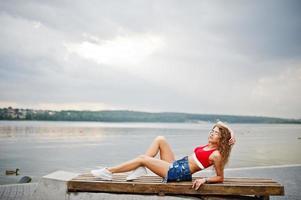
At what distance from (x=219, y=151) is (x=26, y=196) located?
11.1 feet

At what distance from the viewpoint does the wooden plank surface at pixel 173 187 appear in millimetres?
4480

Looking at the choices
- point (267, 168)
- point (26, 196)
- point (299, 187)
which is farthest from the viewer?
point (267, 168)

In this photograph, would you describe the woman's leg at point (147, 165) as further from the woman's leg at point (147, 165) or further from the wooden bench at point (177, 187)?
the wooden bench at point (177, 187)

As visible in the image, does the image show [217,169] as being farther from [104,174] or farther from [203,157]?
[104,174]

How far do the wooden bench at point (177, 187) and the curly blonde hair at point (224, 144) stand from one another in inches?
13.9

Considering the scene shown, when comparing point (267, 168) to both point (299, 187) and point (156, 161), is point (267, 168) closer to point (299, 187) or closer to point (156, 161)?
point (299, 187)

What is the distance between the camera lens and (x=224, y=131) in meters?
4.89

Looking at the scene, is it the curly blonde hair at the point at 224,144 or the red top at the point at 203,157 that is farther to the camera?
the red top at the point at 203,157

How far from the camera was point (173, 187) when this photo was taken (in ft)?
15.1

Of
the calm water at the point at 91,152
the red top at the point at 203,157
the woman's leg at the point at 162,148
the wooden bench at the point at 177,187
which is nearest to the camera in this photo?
the wooden bench at the point at 177,187

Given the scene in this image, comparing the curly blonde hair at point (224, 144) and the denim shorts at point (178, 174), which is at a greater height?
the curly blonde hair at point (224, 144)

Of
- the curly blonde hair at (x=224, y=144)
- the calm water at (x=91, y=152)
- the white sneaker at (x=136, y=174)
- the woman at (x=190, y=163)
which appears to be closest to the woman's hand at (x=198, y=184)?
the woman at (x=190, y=163)

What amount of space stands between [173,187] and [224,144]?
940 mm

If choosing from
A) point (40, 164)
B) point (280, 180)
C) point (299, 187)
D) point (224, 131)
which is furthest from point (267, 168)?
point (40, 164)
